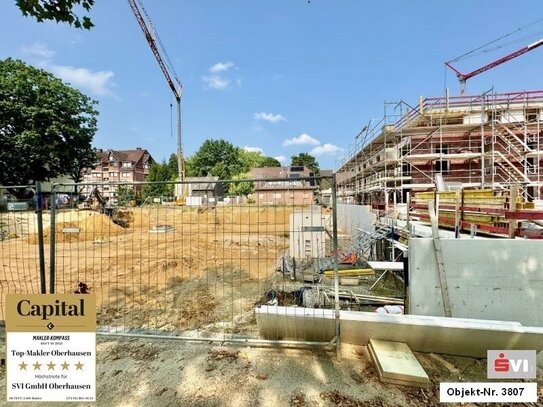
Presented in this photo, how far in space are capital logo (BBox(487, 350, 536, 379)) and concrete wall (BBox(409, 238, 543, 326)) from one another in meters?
1.08

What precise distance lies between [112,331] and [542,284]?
19.6 ft

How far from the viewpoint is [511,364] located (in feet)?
10.4

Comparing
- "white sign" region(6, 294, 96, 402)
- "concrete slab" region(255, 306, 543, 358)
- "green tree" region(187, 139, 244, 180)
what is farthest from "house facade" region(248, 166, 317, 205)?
"green tree" region(187, 139, 244, 180)

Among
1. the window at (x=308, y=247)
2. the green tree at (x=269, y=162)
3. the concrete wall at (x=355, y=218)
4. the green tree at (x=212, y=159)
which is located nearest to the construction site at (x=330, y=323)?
the window at (x=308, y=247)

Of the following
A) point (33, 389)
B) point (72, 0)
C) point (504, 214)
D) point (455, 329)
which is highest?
point (72, 0)

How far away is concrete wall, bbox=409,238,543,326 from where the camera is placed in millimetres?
4203

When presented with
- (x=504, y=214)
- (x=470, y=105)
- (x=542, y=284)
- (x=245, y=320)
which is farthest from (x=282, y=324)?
(x=470, y=105)

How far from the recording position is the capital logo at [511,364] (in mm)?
3119

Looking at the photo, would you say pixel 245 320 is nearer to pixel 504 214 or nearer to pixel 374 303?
pixel 374 303

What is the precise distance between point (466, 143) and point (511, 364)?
2040 centimetres

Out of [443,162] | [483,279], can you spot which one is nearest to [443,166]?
[443,162]

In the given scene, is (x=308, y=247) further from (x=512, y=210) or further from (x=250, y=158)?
(x=250, y=158)

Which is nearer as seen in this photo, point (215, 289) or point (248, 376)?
point (248, 376)

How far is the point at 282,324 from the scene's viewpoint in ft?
11.6
